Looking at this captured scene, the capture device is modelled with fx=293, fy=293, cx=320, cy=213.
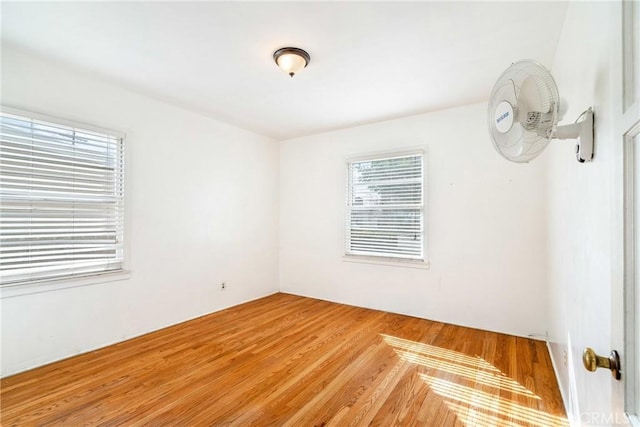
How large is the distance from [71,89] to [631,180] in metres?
3.75

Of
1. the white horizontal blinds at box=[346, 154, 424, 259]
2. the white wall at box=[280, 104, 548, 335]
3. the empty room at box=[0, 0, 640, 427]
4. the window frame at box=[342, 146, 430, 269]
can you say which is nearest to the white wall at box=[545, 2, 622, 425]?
the empty room at box=[0, 0, 640, 427]

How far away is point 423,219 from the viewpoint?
→ 3.74 m

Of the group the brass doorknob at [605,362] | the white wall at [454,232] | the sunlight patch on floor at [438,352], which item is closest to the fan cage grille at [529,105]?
the brass doorknob at [605,362]

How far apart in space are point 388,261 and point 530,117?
9.65 ft

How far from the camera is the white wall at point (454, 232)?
123 inches

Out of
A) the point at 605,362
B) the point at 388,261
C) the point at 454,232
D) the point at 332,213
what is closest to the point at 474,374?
the point at 454,232

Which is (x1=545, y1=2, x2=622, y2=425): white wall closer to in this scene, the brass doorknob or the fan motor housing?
the brass doorknob

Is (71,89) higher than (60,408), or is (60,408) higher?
(71,89)

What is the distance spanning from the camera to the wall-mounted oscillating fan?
1.16 m

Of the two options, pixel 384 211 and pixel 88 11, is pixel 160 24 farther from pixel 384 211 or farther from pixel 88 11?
pixel 384 211

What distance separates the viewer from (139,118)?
10.5 ft

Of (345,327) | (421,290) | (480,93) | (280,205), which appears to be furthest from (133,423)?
(480,93)

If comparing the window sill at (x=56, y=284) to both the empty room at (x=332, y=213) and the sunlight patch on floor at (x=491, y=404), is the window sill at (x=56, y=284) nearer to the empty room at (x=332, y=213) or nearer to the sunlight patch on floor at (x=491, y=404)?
the empty room at (x=332, y=213)

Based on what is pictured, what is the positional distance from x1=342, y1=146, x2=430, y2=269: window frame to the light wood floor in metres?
0.84
